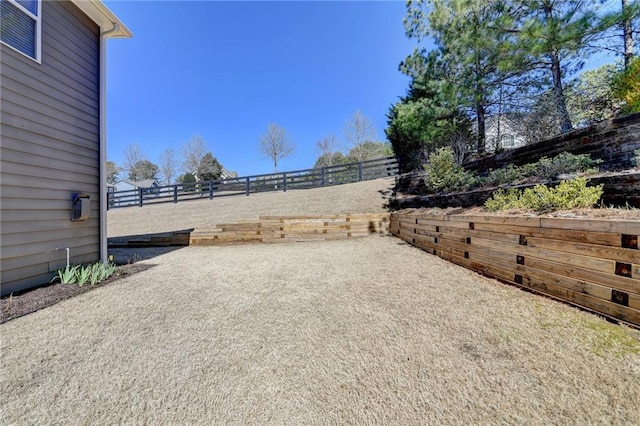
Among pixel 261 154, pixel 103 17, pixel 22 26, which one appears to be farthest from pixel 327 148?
pixel 22 26

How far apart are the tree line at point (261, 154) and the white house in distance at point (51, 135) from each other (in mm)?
16027

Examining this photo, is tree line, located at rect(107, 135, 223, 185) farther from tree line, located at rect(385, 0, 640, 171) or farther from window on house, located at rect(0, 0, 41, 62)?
window on house, located at rect(0, 0, 41, 62)

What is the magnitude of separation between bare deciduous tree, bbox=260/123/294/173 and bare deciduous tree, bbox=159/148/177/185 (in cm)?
1367

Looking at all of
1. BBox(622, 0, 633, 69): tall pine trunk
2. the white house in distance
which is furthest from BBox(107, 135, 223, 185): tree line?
BBox(622, 0, 633, 69): tall pine trunk

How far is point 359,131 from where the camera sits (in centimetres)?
2095

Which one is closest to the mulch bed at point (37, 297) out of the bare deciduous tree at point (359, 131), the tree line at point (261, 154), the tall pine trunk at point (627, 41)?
the tall pine trunk at point (627, 41)

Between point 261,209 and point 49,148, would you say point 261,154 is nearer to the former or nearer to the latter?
point 261,209

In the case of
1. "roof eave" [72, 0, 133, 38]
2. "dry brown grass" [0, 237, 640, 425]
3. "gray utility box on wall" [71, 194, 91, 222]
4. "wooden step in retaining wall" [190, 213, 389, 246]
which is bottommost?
"dry brown grass" [0, 237, 640, 425]

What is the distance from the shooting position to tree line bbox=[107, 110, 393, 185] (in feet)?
69.2

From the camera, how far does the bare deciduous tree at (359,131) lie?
68.1 ft

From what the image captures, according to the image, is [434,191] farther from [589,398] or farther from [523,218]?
[589,398]

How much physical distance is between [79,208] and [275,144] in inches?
792

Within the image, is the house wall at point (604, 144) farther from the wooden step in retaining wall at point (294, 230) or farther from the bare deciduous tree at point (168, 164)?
the bare deciduous tree at point (168, 164)

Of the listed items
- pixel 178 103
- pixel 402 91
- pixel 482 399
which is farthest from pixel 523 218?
pixel 178 103
